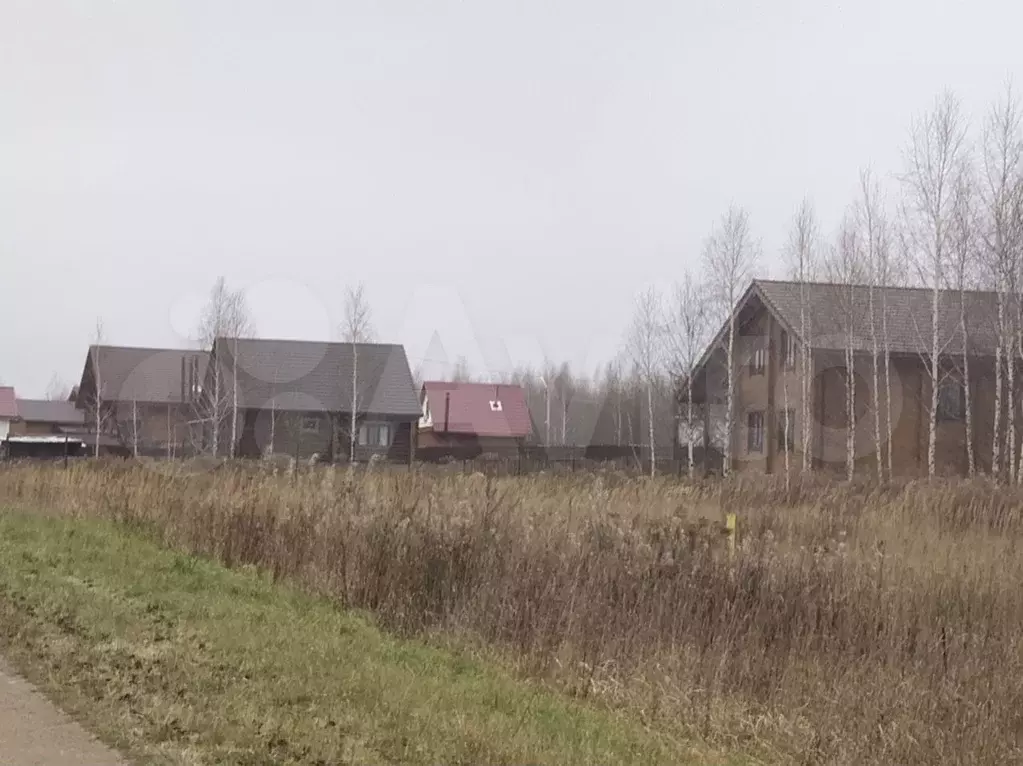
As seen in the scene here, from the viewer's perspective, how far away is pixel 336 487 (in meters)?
13.4

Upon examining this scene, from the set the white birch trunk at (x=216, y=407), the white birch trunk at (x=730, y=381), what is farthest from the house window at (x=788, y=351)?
the white birch trunk at (x=216, y=407)

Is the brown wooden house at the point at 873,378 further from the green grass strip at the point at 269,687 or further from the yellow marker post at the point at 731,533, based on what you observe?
the green grass strip at the point at 269,687

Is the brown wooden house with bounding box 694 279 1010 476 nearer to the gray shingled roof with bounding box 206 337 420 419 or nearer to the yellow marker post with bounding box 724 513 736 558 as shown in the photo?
the gray shingled roof with bounding box 206 337 420 419

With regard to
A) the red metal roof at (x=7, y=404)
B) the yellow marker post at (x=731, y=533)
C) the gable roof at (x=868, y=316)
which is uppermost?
the gable roof at (x=868, y=316)

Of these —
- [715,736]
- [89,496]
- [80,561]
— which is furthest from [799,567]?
[89,496]

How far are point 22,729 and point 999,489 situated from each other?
17.3 metres

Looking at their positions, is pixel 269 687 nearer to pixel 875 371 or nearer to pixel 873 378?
pixel 875 371

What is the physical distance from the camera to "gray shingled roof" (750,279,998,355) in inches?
1304

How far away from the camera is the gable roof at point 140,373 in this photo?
55.2 m

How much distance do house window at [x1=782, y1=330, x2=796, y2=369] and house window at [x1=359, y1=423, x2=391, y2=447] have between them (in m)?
21.7

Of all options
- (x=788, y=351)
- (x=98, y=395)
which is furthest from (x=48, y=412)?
(x=788, y=351)

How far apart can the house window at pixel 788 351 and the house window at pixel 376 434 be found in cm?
2172

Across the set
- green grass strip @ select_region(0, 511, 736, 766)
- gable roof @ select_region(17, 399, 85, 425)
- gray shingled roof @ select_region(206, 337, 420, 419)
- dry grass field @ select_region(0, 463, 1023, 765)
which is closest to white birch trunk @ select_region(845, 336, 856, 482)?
dry grass field @ select_region(0, 463, 1023, 765)

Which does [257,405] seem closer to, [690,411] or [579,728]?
[690,411]
